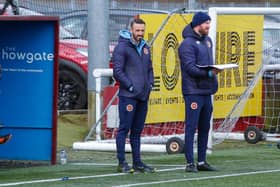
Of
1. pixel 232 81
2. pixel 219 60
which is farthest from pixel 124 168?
pixel 232 81

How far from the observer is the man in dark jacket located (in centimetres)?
1163

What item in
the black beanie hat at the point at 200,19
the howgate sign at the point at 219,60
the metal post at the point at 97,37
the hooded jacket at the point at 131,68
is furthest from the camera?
the metal post at the point at 97,37

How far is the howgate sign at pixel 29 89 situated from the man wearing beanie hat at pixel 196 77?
1874 mm

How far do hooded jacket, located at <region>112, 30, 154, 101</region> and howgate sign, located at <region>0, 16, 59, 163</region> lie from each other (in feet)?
4.90

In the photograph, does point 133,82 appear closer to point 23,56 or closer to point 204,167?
point 204,167

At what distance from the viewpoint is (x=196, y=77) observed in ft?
39.0

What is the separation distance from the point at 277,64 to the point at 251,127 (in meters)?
1.92

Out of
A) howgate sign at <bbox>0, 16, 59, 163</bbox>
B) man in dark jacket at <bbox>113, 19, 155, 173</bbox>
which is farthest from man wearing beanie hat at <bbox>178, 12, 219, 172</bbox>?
howgate sign at <bbox>0, 16, 59, 163</bbox>

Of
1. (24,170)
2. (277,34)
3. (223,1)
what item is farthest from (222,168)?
(223,1)

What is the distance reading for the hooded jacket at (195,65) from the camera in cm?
1185

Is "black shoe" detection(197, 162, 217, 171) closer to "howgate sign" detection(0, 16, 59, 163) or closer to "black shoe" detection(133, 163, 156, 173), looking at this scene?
"black shoe" detection(133, 163, 156, 173)

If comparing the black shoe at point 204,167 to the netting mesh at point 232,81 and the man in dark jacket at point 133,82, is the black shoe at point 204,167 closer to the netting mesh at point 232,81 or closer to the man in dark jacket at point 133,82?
the man in dark jacket at point 133,82

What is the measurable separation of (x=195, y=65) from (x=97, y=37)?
492 centimetres

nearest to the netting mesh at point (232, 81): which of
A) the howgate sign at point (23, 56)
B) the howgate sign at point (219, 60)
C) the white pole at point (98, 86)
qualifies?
the howgate sign at point (219, 60)
